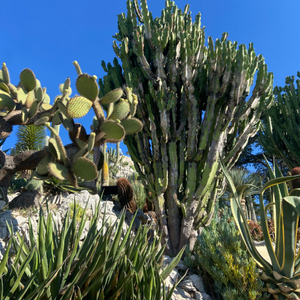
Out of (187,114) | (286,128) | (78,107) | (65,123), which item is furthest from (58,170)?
(286,128)

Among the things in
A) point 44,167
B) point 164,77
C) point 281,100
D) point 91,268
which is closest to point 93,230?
point 91,268

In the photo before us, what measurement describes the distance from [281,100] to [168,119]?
5.14m

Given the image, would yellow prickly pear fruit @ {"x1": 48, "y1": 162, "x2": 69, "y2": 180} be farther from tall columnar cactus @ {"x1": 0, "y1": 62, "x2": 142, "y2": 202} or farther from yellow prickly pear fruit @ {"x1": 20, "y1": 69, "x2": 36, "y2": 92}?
yellow prickly pear fruit @ {"x1": 20, "y1": 69, "x2": 36, "y2": 92}

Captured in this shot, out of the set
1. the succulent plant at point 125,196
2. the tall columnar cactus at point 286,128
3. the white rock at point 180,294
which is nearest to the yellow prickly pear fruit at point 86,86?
the white rock at point 180,294

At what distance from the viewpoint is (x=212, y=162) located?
4.25m

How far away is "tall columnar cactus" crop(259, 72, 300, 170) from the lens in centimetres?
711

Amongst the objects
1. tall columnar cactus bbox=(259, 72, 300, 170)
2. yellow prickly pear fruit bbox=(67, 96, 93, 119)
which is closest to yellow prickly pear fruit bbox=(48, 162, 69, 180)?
yellow prickly pear fruit bbox=(67, 96, 93, 119)

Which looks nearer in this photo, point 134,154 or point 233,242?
point 233,242

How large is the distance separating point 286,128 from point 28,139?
7.42m

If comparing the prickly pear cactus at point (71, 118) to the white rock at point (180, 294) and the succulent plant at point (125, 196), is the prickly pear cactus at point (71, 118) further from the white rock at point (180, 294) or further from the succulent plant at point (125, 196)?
the succulent plant at point (125, 196)

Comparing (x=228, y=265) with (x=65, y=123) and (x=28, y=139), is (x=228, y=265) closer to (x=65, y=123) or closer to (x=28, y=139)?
(x=65, y=123)

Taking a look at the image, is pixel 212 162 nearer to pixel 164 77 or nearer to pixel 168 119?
pixel 168 119

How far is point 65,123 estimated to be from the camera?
292 cm

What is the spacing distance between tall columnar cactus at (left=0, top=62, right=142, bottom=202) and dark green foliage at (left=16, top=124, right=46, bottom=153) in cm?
309
